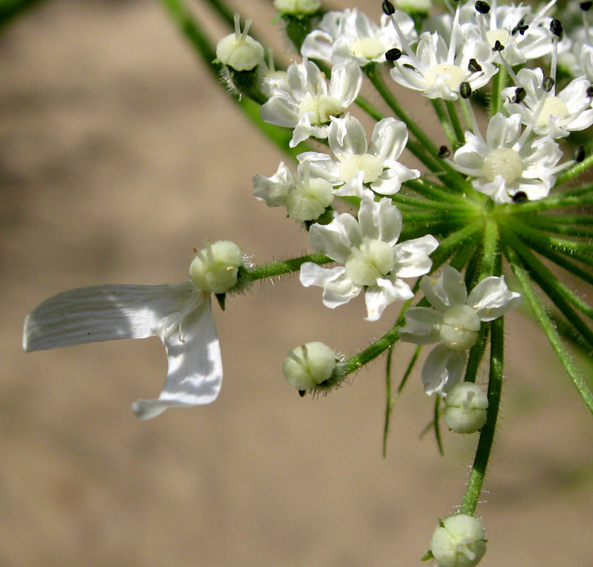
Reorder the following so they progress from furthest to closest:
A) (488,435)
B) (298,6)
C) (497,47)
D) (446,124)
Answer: (298,6) < (446,124) < (497,47) < (488,435)

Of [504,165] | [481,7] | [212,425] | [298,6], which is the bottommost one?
[212,425]

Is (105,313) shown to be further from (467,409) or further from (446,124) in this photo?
(446,124)

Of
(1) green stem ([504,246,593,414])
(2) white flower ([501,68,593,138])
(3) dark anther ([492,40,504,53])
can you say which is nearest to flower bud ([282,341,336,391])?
(1) green stem ([504,246,593,414])

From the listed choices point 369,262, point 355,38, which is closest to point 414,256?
point 369,262

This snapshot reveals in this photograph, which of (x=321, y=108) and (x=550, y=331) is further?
(x=321, y=108)

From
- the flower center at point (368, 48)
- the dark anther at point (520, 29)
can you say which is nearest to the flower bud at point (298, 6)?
the flower center at point (368, 48)

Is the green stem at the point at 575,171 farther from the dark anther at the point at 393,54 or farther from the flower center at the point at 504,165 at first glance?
the dark anther at the point at 393,54

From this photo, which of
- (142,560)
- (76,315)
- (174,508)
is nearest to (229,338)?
(174,508)
